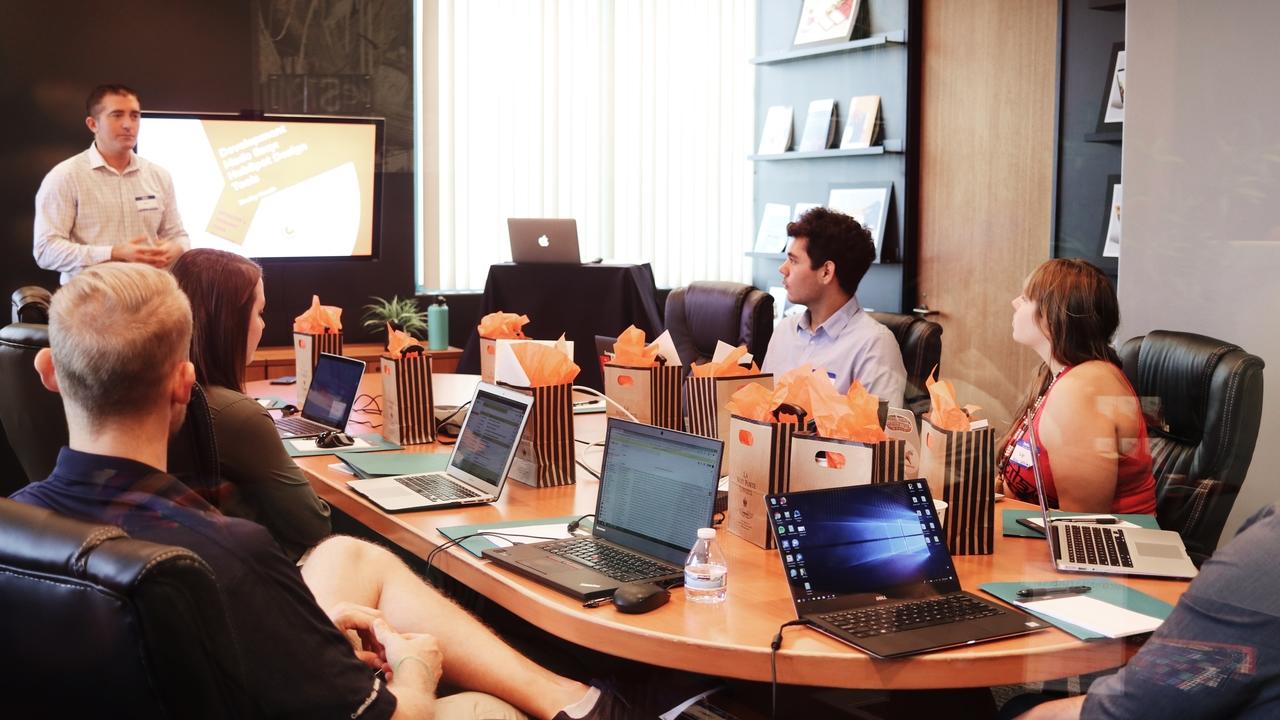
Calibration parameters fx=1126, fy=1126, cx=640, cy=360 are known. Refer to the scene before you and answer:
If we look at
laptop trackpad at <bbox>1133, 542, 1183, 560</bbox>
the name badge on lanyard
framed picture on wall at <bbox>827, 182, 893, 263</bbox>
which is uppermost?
framed picture on wall at <bbox>827, 182, 893, 263</bbox>

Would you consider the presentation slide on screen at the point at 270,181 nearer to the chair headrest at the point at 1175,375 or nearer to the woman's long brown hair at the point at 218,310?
the woman's long brown hair at the point at 218,310

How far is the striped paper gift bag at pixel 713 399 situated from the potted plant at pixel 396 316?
340cm

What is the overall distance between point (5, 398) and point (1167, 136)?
8.55 ft

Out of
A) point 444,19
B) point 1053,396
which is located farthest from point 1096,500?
point 444,19

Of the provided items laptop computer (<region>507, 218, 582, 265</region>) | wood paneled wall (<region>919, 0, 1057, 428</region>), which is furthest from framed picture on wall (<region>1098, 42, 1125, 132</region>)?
laptop computer (<region>507, 218, 582, 265</region>)

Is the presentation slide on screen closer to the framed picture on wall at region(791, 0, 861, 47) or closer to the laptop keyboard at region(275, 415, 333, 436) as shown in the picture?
the laptop keyboard at region(275, 415, 333, 436)

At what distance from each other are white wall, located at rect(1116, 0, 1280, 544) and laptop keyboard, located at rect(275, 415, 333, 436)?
2197mm

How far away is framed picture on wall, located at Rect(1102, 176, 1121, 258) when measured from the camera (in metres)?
3.15

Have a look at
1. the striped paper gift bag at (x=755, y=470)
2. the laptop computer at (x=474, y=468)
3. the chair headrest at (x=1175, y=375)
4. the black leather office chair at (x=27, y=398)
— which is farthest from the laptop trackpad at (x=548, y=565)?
the chair headrest at (x=1175, y=375)

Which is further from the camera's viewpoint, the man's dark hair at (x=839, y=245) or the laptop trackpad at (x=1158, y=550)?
the man's dark hair at (x=839, y=245)

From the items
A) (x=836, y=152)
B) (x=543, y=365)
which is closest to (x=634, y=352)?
(x=543, y=365)

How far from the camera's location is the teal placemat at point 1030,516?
2205 millimetres

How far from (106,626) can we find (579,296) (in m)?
4.45

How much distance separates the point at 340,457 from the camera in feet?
9.45
